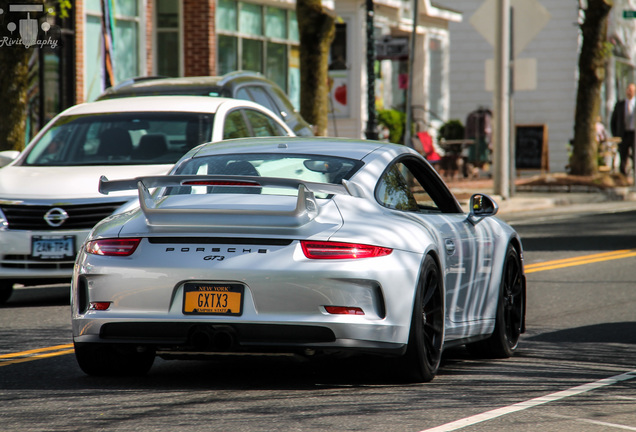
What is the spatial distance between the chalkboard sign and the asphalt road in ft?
69.5

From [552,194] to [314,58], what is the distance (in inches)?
Result: 298

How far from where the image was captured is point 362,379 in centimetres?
692

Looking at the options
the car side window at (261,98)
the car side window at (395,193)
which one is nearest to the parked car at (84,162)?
the car side window at (261,98)

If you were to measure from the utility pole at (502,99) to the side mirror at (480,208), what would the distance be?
674 inches

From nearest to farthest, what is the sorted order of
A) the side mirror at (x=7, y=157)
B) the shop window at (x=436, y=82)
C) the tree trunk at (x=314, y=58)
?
the side mirror at (x=7, y=157) → the tree trunk at (x=314, y=58) → the shop window at (x=436, y=82)

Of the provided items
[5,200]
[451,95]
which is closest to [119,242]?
[5,200]

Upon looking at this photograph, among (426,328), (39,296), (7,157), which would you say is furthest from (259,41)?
(426,328)

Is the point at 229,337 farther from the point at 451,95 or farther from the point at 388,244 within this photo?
the point at 451,95

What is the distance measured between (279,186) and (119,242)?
0.87 metres

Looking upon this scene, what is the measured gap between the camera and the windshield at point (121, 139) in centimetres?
1157

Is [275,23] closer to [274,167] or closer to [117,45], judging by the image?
[117,45]

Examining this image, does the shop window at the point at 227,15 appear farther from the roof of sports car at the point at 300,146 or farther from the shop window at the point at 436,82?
the roof of sports car at the point at 300,146

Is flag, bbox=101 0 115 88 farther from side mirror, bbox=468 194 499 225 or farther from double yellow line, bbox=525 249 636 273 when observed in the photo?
side mirror, bbox=468 194 499 225

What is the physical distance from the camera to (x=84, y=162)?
1145cm
